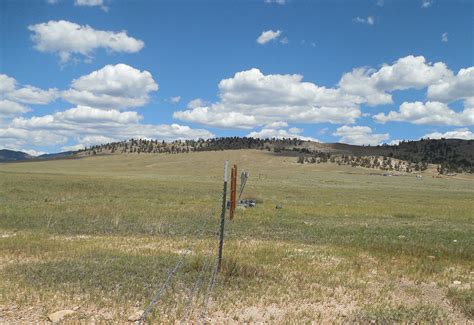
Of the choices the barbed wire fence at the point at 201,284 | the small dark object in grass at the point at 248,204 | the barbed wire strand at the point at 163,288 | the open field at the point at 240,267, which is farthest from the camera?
the small dark object in grass at the point at 248,204

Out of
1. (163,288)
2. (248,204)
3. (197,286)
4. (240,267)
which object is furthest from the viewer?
(248,204)

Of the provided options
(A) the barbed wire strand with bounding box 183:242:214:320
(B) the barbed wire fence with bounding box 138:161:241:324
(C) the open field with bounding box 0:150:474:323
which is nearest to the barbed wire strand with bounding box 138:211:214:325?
(B) the barbed wire fence with bounding box 138:161:241:324

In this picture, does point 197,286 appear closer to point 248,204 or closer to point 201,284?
point 201,284

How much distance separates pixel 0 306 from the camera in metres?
9.15

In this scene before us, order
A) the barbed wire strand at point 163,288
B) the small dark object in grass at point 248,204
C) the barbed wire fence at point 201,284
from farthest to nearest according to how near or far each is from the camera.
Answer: the small dark object in grass at point 248,204 → the barbed wire fence at point 201,284 → the barbed wire strand at point 163,288

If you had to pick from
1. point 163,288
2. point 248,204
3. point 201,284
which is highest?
point 163,288

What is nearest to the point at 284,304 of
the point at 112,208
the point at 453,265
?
the point at 453,265

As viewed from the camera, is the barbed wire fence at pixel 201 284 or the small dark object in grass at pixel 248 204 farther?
the small dark object in grass at pixel 248 204

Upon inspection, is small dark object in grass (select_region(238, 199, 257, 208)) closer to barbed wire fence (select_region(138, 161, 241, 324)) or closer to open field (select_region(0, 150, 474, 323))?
open field (select_region(0, 150, 474, 323))

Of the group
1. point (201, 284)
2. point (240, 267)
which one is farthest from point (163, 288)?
point (240, 267)

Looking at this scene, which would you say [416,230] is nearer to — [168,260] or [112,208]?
[168,260]

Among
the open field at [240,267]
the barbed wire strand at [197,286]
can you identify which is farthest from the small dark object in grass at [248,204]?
the barbed wire strand at [197,286]

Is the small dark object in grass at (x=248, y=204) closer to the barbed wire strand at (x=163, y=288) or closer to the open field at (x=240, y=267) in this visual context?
the open field at (x=240, y=267)

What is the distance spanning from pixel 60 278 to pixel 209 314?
4.55 metres
